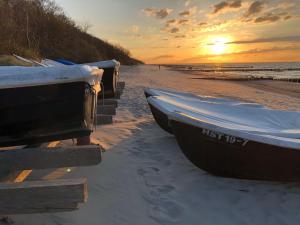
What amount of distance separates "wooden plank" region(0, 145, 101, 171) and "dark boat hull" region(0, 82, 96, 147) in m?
A: 0.27

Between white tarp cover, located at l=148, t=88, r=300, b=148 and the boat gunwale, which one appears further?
white tarp cover, located at l=148, t=88, r=300, b=148

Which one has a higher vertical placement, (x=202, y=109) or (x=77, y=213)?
(x=202, y=109)

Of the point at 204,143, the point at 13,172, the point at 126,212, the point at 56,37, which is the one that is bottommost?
the point at 126,212

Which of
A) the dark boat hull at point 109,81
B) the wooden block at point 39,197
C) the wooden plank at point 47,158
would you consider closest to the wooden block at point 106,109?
the dark boat hull at point 109,81

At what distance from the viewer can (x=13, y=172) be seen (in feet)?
12.2

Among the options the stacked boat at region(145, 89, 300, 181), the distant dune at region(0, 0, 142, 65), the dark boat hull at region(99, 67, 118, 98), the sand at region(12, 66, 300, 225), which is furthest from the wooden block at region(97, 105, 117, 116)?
the distant dune at region(0, 0, 142, 65)

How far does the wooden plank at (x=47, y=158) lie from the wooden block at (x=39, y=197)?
72 cm

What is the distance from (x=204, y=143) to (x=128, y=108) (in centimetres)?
558

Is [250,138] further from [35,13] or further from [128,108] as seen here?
[35,13]

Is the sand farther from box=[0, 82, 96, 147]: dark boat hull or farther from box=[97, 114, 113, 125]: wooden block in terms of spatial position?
box=[97, 114, 113, 125]: wooden block

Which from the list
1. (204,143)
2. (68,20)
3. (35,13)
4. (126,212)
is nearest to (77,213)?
(126,212)

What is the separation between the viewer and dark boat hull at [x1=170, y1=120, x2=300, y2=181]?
13.0 ft

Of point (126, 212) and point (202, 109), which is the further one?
point (202, 109)

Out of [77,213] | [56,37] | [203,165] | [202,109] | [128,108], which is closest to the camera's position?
[77,213]
